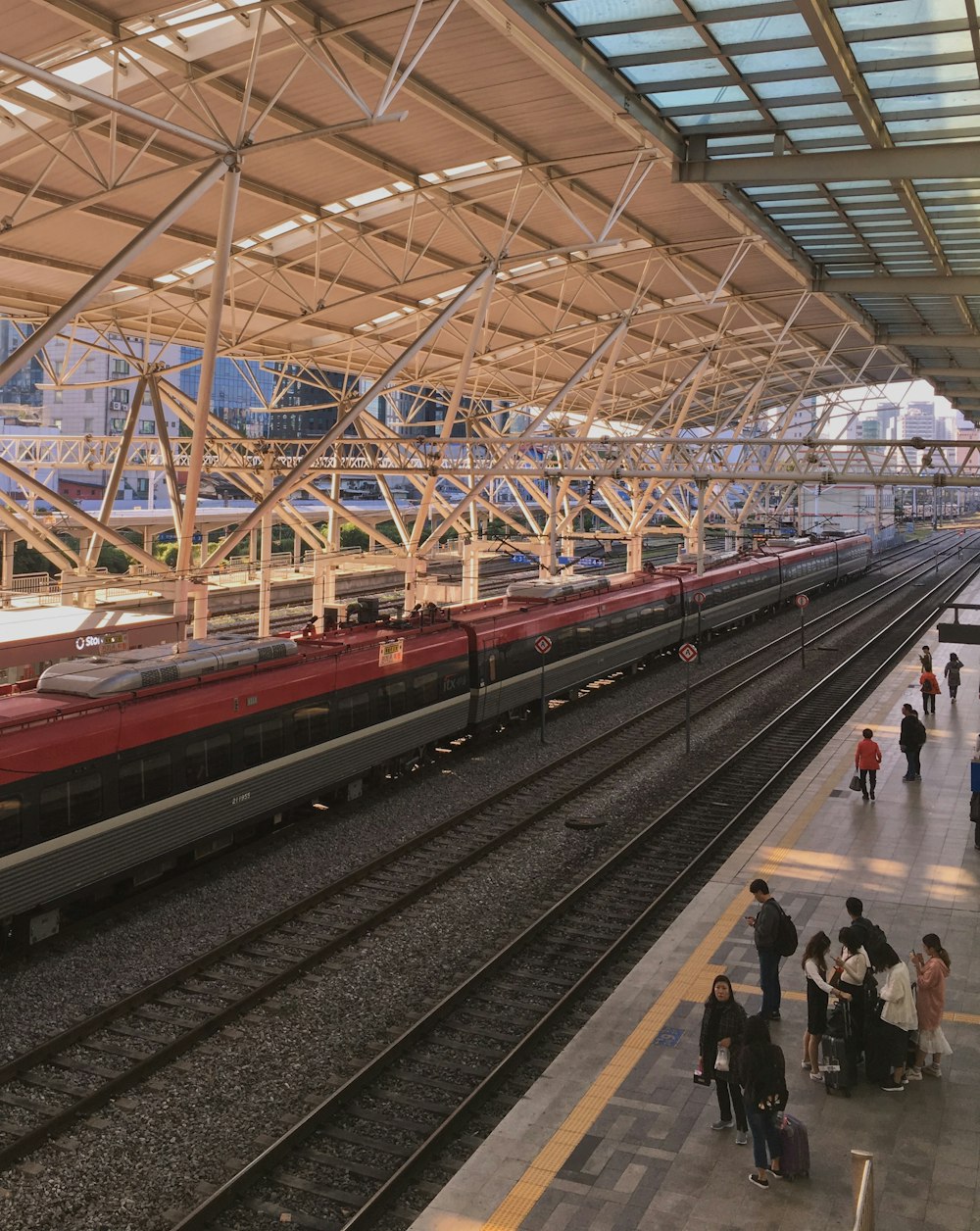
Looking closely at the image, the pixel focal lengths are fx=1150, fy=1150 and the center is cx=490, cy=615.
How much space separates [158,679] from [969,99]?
13.0 meters

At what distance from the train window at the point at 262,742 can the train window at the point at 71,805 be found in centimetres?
278

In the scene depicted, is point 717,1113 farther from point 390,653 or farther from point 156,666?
point 390,653

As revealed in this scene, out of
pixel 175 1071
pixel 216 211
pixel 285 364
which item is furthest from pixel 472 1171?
pixel 285 364

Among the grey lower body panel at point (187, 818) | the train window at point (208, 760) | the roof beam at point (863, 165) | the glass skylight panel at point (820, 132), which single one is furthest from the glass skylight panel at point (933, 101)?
the train window at point (208, 760)

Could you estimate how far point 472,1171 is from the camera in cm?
773

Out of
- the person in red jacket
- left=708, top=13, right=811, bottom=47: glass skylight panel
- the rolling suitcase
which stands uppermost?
left=708, top=13, right=811, bottom=47: glass skylight panel

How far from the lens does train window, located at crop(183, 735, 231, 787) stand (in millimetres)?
14336

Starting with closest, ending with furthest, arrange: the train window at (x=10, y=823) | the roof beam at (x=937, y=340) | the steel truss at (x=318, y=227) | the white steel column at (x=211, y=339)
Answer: the train window at (x=10, y=823) < the steel truss at (x=318, y=227) < the white steel column at (x=211, y=339) < the roof beam at (x=937, y=340)

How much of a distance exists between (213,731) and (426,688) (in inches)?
234

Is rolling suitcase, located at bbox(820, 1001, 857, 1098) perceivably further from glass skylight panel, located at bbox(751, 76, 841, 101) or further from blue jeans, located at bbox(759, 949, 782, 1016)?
glass skylight panel, located at bbox(751, 76, 841, 101)

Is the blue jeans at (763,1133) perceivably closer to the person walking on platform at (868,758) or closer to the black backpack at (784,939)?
the black backpack at (784,939)

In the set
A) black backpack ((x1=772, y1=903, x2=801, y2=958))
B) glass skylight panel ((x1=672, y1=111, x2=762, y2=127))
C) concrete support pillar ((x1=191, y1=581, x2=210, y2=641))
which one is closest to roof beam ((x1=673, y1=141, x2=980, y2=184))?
glass skylight panel ((x1=672, y1=111, x2=762, y2=127))

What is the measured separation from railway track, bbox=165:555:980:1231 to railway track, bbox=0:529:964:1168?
164 cm

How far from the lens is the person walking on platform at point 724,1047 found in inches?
314
